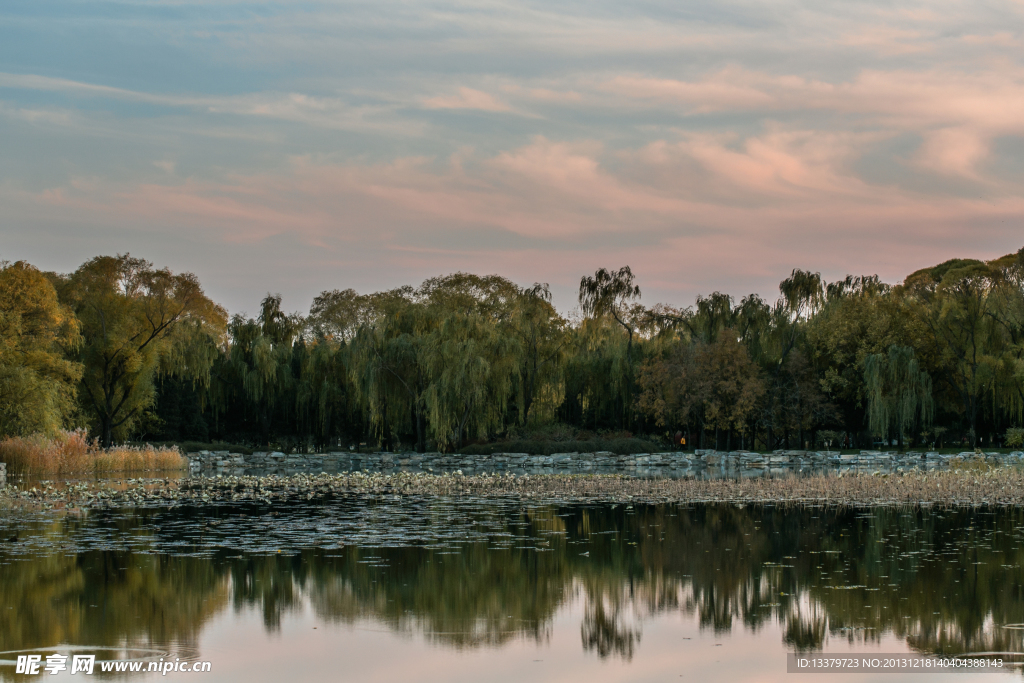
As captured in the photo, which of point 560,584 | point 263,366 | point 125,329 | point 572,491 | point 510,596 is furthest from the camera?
point 263,366

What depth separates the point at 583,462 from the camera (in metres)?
38.0

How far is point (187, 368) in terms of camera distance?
144 feet

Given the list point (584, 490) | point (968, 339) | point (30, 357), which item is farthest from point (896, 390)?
point (30, 357)

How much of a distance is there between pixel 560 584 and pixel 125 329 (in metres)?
34.5

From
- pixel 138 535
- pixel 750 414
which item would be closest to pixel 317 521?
pixel 138 535

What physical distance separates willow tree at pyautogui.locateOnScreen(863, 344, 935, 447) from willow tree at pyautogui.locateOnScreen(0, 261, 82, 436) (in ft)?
104

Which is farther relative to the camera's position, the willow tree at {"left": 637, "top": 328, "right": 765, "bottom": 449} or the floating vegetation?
the willow tree at {"left": 637, "top": 328, "right": 765, "bottom": 449}

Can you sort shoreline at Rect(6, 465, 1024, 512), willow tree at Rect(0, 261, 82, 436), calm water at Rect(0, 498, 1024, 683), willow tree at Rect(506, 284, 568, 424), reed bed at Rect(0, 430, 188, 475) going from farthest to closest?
willow tree at Rect(506, 284, 568, 424) < willow tree at Rect(0, 261, 82, 436) < reed bed at Rect(0, 430, 188, 475) < shoreline at Rect(6, 465, 1024, 512) < calm water at Rect(0, 498, 1024, 683)

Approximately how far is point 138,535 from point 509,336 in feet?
92.7

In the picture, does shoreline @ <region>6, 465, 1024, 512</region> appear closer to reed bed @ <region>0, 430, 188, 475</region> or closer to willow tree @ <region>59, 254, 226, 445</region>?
reed bed @ <region>0, 430, 188, 475</region>

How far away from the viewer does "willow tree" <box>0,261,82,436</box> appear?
2820 cm

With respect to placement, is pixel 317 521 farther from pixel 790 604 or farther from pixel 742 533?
pixel 790 604

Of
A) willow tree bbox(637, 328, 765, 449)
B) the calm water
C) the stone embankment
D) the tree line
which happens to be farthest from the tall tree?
the calm water

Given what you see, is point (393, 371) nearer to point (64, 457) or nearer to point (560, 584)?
point (64, 457)
